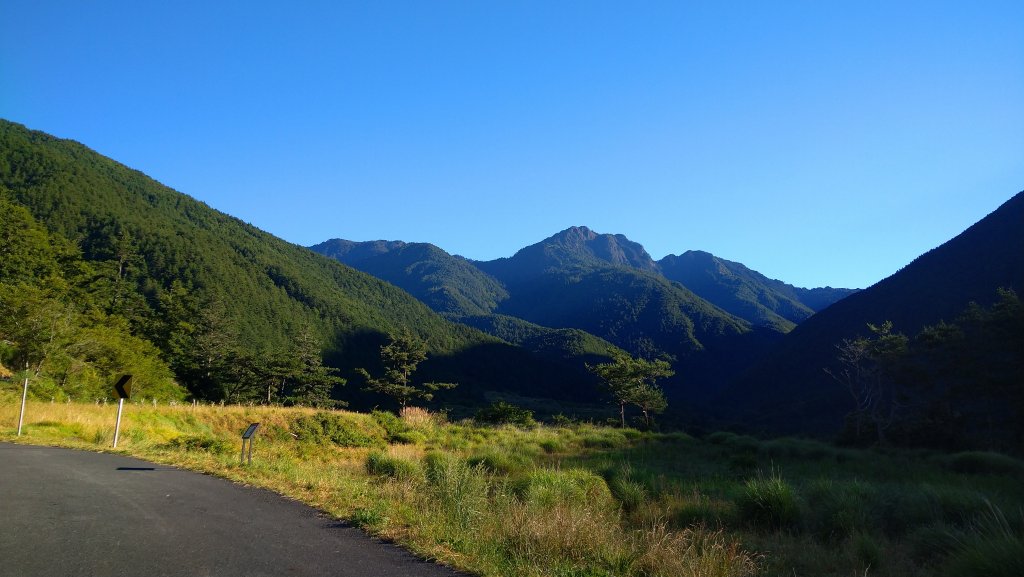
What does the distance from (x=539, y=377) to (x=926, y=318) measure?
96266mm

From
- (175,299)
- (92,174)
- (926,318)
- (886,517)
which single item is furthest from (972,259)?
(92,174)

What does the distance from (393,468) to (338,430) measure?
14.0m

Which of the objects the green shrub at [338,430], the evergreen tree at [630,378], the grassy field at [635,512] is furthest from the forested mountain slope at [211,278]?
the grassy field at [635,512]

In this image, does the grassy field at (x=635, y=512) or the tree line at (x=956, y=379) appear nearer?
the grassy field at (x=635, y=512)

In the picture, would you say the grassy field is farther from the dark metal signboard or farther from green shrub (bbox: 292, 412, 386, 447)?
green shrub (bbox: 292, 412, 386, 447)

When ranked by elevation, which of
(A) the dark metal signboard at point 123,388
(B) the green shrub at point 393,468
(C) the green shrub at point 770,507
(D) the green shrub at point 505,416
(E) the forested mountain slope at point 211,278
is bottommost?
(D) the green shrub at point 505,416

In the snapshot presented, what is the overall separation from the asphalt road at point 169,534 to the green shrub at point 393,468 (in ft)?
10.3

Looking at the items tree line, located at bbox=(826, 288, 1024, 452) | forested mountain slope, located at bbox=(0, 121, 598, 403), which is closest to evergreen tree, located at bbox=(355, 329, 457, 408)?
forested mountain slope, located at bbox=(0, 121, 598, 403)

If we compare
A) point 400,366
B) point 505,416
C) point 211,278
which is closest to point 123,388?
point 505,416

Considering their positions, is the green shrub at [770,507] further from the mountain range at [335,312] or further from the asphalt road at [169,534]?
the mountain range at [335,312]

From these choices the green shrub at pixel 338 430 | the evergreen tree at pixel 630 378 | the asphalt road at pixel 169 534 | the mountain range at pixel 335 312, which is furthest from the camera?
the evergreen tree at pixel 630 378

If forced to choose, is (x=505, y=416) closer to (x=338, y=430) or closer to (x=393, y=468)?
(x=338, y=430)

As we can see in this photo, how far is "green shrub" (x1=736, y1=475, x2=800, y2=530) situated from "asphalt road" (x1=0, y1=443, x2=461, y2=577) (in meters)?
5.92

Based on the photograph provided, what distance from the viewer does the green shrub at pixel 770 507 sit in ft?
26.7
